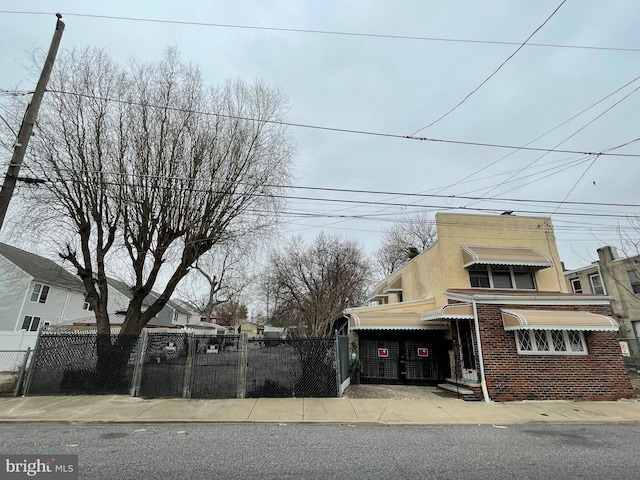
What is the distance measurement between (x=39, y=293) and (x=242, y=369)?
23324 millimetres

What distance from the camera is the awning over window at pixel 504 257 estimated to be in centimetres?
1327

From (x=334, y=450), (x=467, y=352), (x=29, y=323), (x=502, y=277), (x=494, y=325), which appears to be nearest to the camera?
(x=334, y=450)

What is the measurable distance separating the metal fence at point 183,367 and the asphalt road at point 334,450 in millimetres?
2854

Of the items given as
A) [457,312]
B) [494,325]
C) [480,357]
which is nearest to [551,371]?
[494,325]

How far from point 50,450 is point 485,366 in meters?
11.2

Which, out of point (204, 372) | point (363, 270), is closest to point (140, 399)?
point (204, 372)

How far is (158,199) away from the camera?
36.2 ft

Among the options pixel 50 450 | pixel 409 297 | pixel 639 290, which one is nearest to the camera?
pixel 50 450

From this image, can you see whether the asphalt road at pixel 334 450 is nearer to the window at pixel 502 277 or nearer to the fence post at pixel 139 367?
the fence post at pixel 139 367

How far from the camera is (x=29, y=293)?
74.8 feet

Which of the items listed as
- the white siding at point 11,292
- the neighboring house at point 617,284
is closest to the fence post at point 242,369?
the white siding at point 11,292

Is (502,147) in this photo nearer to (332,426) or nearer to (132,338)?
(332,426)

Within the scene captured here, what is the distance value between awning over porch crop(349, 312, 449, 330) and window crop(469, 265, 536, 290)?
9.78 ft

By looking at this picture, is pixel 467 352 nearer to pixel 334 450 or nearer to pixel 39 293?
pixel 334 450
